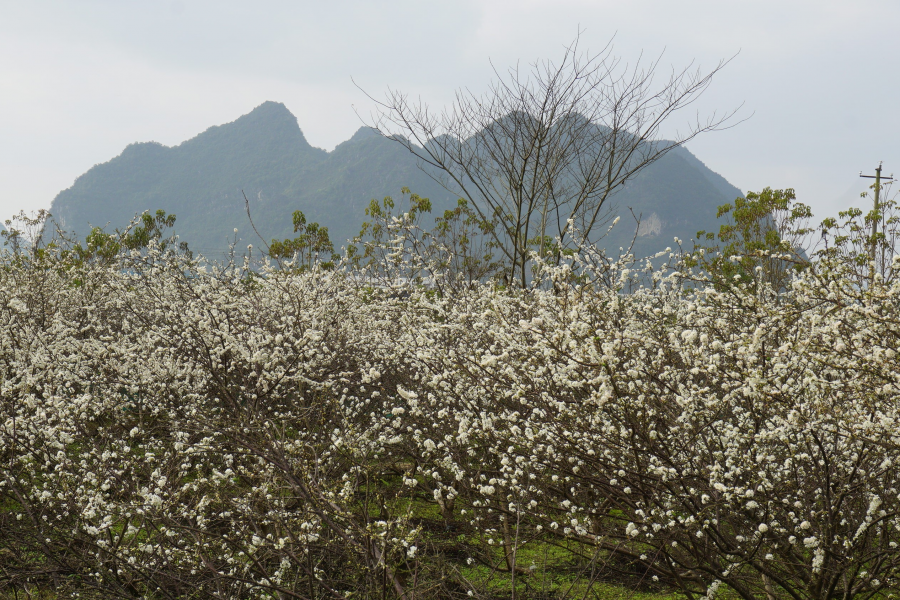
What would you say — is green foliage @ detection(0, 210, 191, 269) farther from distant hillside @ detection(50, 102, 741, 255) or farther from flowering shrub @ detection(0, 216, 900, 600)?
distant hillside @ detection(50, 102, 741, 255)

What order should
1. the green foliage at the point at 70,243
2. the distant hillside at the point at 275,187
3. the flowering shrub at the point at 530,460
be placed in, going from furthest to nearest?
1. the distant hillside at the point at 275,187
2. the green foliage at the point at 70,243
3. the flowering shrub at the point at 530,460

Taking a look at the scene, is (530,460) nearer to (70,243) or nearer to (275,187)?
(70,243)

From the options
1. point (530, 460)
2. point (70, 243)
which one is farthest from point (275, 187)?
point (530, 460)

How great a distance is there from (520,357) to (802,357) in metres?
2.28

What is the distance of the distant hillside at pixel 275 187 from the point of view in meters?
105

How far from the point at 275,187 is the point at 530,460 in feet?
417

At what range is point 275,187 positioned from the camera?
122875 mm

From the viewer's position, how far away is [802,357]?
3709 mm

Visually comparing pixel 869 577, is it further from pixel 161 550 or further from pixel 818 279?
pixel 161 550

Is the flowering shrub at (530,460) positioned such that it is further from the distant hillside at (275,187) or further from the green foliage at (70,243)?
the distant hillside at (275,187)

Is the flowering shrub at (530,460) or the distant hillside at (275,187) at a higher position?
the distant hillside at (275,187)

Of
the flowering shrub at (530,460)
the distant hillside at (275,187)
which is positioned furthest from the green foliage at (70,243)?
the distant hillside at (275,187)

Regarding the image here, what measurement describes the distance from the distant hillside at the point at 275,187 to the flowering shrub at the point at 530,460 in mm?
78901

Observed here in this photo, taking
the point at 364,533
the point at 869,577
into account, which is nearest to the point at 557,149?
the point at 869,577
